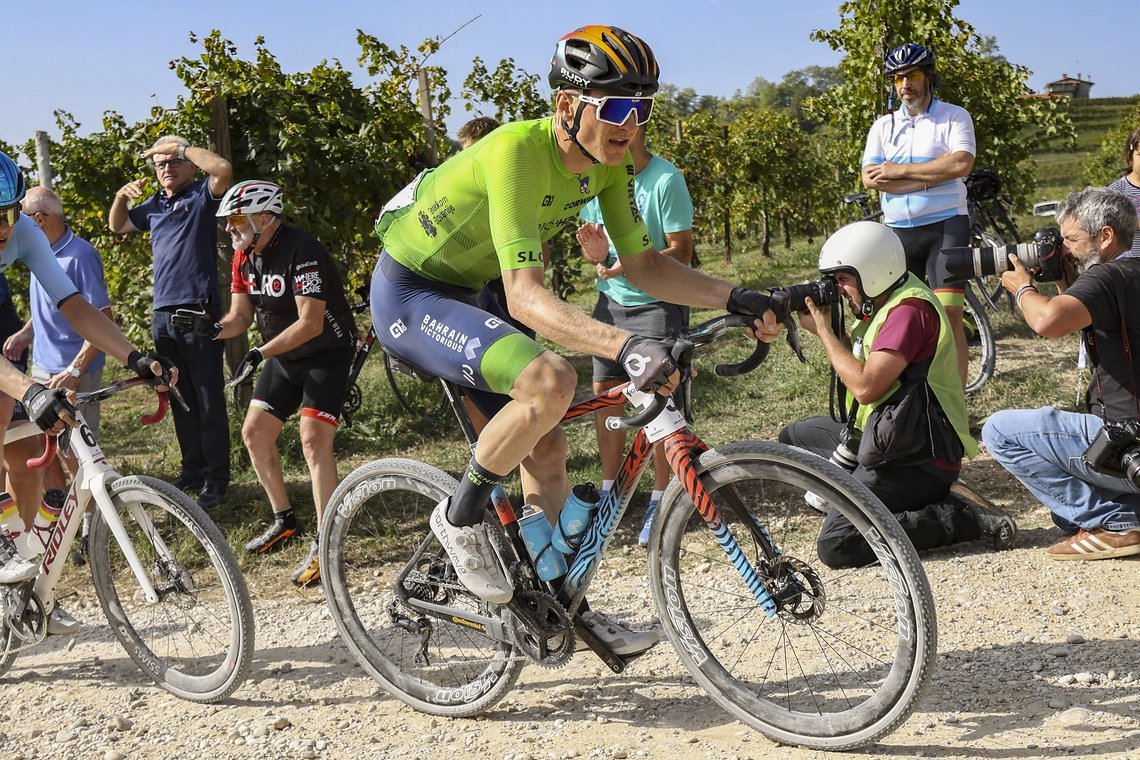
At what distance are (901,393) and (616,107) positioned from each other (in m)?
2.20

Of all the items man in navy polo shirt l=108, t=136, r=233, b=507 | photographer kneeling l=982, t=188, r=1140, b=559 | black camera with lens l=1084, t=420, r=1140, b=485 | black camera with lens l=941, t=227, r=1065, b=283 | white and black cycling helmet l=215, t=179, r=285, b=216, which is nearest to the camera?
black camera with lens l=1084, t=420, r=1140, b=485

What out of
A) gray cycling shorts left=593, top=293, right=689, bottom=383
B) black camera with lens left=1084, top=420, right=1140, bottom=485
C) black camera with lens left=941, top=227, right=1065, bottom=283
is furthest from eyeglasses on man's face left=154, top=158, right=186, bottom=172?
black camera with lens left=1084, top=420, right=1140, bottom=485

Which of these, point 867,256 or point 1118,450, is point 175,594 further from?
point 1118,450

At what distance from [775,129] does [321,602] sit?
22567 millimetres

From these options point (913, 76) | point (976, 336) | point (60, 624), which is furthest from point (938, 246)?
point (60, 624)

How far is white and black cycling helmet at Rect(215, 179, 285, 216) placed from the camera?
211 inches

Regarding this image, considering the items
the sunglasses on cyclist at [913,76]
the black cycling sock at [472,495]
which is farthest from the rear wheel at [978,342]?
the black cycling sock at [472,495]

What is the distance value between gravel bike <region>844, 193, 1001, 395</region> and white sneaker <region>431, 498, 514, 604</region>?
16.2 ft

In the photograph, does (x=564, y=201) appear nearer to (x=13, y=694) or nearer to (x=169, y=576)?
(x=169, y=576)

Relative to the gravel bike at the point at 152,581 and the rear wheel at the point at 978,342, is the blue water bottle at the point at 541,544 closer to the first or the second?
the gravel bike at the point at 152,581

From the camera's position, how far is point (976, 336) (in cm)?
812

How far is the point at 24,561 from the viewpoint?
4148 millimetres

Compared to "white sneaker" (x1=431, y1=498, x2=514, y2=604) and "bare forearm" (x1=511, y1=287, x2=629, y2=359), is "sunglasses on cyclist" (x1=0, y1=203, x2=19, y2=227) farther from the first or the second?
"bare forearm" (x1=511, y1=287, x2=629, y2=359)

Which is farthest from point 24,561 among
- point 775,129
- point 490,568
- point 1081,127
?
point 1081,127
